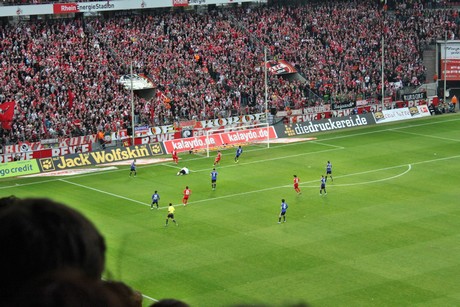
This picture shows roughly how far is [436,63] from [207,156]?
31513 mm

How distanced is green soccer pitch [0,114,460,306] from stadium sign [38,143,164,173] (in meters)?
1.89

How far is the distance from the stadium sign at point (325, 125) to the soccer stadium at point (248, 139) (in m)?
0.11

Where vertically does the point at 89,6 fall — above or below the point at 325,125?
above

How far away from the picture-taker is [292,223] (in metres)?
42.3

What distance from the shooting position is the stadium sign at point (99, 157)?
180ft

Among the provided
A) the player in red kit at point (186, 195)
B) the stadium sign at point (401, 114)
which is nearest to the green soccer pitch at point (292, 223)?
the player in red kit at point (186, 195)

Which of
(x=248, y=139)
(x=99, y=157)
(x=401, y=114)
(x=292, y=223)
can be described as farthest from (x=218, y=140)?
(x=292, y=223)

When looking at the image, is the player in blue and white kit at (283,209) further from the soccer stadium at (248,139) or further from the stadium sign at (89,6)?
the stadium sign at (89,6)

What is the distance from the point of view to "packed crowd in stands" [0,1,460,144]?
62531mm

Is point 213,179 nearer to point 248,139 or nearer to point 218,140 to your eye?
point 218,140

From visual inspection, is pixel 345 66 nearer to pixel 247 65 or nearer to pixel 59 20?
pixel 247 65

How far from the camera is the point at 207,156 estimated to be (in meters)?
59.5

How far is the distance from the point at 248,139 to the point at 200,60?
12741 millimetres

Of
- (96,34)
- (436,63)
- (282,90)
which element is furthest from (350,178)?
(436,63)
